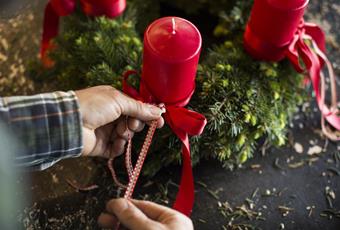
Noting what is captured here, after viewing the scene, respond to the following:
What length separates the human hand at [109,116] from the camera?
2.29 feet

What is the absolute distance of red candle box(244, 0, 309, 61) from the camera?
79 centimetres

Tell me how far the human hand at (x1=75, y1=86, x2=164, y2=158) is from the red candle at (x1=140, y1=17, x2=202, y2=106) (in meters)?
0.05

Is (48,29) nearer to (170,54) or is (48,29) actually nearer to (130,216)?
(170,54)

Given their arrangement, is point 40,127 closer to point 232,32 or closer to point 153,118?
point 153,118

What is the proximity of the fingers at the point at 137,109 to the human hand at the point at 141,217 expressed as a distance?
0.16 meters

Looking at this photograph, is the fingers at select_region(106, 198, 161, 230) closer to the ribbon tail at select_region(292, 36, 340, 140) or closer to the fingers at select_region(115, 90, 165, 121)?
the fingers at select_region(115, 90, 165, 121)

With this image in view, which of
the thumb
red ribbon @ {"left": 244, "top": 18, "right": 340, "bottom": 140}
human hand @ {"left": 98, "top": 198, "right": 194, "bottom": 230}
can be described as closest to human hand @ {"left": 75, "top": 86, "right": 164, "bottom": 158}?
the thumb

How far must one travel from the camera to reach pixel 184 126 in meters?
0.74

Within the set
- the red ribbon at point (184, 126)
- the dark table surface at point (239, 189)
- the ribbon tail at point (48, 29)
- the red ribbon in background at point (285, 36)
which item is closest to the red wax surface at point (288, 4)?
the red ribbon in background at point (285, 36)

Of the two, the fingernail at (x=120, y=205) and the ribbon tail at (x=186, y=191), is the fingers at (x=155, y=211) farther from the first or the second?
the ribbon tail at (x=186, y=191)

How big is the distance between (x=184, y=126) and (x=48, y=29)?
0.49 metres

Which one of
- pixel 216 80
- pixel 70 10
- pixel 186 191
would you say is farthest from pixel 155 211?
pixel 70 10

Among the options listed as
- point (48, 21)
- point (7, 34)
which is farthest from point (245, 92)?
point (7, 34)

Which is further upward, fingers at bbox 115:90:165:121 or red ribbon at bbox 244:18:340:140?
red ribbon at bbox 244:18:340:140
